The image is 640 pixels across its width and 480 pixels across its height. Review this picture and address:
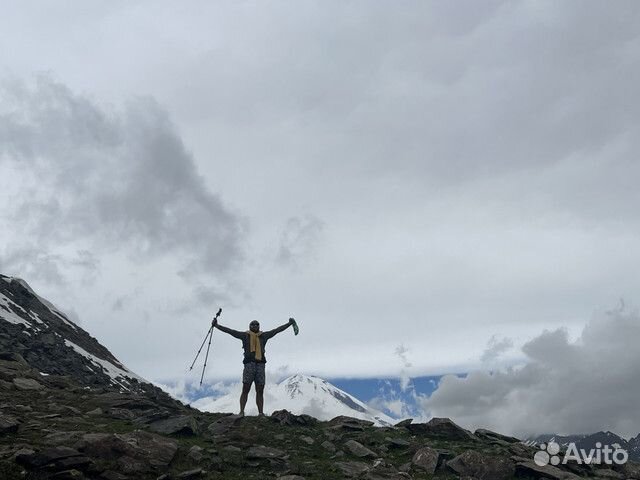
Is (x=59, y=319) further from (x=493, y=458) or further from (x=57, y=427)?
(x=493, y=458)

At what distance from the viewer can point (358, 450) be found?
60.2ft

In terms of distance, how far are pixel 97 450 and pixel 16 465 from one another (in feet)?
6.68

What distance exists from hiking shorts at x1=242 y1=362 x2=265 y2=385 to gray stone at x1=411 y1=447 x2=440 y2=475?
7.83 meters

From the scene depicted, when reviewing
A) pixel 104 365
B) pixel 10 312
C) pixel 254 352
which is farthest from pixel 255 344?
pixel 10 312

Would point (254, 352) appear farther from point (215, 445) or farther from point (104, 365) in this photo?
point (104, 365)

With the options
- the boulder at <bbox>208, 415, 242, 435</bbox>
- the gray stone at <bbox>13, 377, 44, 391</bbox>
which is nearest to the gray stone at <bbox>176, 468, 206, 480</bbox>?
the boulder at <bbox>208, 415, 242, 435</bbox>

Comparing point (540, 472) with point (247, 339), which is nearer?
point (540, 472)

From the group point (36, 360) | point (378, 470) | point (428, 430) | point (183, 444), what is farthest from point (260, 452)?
point (36, 360)

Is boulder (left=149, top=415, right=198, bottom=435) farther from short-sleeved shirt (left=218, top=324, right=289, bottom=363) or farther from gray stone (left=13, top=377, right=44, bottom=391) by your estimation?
gray stone (left=13, top=377, right=44, bottom=391)

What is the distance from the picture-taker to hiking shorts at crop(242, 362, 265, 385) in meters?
23.1

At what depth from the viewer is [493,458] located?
57.6 ft

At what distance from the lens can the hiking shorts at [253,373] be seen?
23.1 metres

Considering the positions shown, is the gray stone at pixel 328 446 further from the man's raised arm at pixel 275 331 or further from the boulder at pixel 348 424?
the man's raised arm at pixel 275 331

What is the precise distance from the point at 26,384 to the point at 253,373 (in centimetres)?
972
